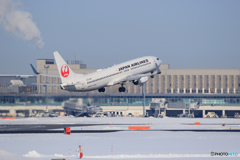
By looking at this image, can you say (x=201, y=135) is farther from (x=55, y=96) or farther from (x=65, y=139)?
(x=55, y=96)

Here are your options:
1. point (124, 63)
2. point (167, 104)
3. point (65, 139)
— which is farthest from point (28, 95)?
point (65, 139)

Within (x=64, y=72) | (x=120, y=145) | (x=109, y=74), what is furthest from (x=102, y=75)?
(x=120, y=145)

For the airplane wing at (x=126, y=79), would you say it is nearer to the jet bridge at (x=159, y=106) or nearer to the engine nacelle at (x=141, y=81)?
the engine nacelle at (x=141, y=81)

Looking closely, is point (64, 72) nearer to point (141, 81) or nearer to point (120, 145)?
point (141, 81)

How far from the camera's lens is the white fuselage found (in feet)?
283

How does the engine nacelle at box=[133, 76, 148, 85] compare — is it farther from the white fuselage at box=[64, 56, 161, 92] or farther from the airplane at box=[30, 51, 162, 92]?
the white fuselage at box=[64, 56, 161, 92]

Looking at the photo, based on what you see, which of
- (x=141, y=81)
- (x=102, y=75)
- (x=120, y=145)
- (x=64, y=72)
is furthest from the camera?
(x=141, y=81)

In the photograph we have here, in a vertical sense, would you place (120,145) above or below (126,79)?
below

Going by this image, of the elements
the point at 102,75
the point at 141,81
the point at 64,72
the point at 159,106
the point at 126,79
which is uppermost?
the point at 64,72

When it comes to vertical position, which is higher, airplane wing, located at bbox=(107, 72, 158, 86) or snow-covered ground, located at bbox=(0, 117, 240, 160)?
airplane wing, located at bbox=(107, 72, 158, 86)

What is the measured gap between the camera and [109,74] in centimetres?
8912

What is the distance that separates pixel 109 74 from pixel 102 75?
66.3 inches

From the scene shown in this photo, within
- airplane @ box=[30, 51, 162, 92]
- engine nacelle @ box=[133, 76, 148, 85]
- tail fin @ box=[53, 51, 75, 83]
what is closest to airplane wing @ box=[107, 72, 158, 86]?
airplane @ box=[30, 51, 162, 92]

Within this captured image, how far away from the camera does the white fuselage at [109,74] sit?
8631cm
